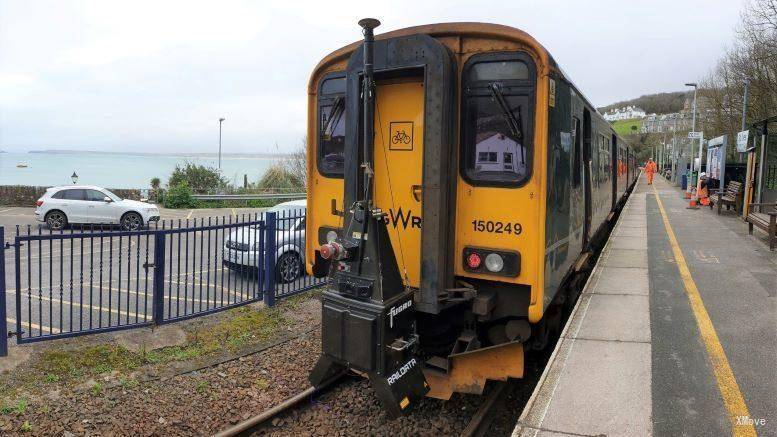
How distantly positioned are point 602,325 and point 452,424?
2087 mm

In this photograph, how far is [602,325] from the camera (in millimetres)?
5684

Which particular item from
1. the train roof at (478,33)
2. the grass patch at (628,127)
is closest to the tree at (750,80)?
the train roof at (478,33)

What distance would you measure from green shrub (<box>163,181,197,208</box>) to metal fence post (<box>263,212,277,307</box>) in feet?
68.8

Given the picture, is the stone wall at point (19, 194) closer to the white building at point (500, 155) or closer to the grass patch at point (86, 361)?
the grass patch at point (86, 361)

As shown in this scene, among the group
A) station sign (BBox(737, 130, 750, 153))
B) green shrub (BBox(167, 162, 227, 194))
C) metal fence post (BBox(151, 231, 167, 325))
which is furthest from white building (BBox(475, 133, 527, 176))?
green shrub (BBox(167, 162, 227, 194))

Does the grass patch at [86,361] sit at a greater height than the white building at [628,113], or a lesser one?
lesser

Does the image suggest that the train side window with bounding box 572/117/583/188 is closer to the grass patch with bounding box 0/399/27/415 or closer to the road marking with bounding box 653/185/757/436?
the road marking with bounding box 653/185/757/436

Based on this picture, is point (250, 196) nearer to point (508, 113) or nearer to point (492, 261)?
point (492, 261)

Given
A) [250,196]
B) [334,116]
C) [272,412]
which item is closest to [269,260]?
[272,412]

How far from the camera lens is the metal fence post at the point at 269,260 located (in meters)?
7.73

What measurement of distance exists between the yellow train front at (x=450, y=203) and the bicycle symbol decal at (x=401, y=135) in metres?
0.02

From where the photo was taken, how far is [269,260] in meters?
7.73

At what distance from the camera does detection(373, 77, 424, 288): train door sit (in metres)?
4.36

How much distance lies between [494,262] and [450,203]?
0.59 meters
